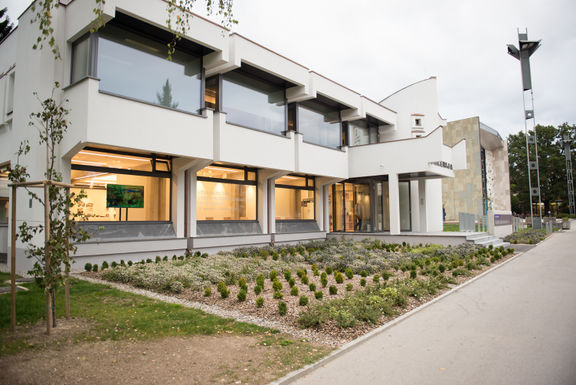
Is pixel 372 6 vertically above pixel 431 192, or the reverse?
pixel 372 6

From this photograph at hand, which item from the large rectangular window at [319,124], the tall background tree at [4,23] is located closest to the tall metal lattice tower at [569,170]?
the large rectangular window at [319,124]

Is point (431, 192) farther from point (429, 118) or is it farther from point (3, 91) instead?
point (3, 91)

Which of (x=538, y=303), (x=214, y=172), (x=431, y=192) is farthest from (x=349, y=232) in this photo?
(x=538, y=303)

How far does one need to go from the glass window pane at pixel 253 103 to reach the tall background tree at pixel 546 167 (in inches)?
2511

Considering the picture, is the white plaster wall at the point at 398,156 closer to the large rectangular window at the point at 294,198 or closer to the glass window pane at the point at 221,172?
the large rectangular window at the point at 294,198

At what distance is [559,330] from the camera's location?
19.1 ft

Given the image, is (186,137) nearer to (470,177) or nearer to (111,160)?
(111,160)

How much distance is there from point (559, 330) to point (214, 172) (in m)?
12.7

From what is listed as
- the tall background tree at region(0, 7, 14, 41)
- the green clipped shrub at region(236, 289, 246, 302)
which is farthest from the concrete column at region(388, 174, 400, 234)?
the tall background tree at region(0, 7, 14, 41)

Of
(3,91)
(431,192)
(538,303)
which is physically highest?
(3,91)

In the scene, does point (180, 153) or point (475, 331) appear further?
point (180, 153)

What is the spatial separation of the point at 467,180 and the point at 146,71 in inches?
1772

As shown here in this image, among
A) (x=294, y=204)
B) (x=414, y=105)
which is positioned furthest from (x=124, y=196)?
(x=414, y=105)

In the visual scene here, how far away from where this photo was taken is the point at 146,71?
41.3ft
